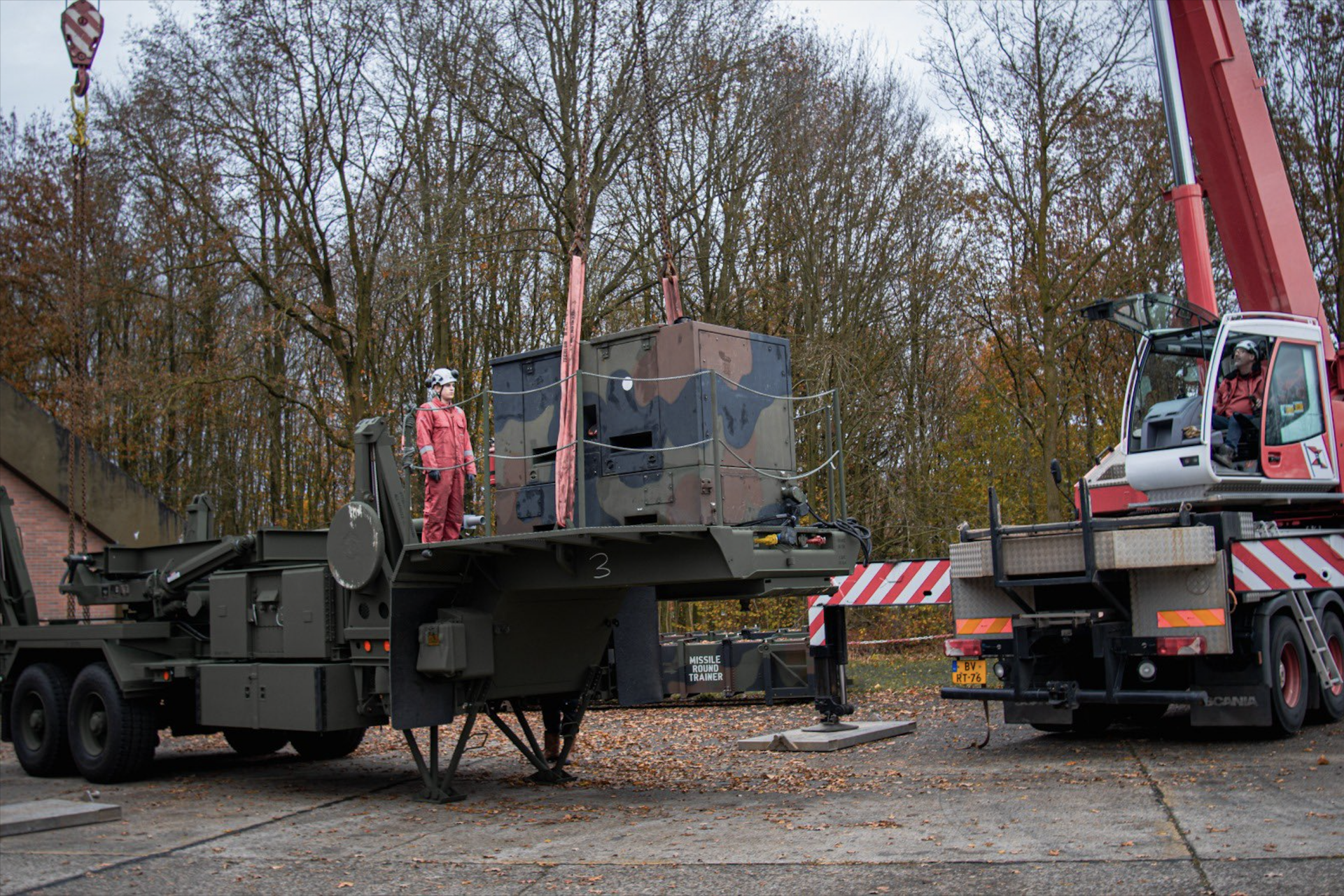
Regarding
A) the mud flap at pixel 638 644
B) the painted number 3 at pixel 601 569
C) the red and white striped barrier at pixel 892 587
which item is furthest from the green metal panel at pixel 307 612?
the red and white striped barrier at pixel 892 587

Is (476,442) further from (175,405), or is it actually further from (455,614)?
(455,614)

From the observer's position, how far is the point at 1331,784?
8.88 m

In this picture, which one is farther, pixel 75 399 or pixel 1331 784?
pixel 75 399

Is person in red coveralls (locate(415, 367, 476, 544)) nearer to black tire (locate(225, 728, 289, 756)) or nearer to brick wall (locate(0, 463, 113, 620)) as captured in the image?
black tire (locate(225, 728, 289, 756))

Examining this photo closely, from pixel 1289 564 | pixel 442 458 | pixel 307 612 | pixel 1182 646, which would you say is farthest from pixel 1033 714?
pixel 307 612

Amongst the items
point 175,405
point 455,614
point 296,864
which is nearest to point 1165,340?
point 455,614

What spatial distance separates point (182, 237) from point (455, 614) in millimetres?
23027

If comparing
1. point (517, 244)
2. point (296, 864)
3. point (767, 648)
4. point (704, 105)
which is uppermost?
point (704, 105)

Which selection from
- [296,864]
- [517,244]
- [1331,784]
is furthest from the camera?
[517,244]

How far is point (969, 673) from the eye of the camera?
11.6m

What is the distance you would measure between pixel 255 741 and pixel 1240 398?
1084 cm

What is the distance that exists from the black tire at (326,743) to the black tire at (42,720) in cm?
217

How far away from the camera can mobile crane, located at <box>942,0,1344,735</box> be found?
10.8 metres

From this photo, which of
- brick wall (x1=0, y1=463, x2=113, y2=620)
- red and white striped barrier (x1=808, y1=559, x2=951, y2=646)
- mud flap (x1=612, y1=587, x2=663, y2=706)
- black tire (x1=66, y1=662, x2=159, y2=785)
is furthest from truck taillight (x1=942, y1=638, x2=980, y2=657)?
brick wall (x1=0, y1=463, x2=113, y2=620)
